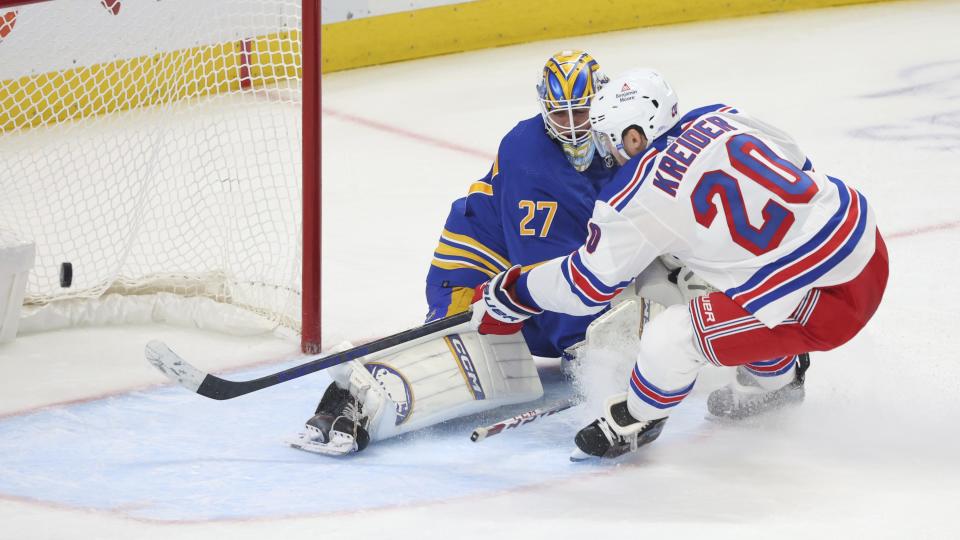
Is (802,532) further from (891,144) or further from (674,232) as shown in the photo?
(891,144)

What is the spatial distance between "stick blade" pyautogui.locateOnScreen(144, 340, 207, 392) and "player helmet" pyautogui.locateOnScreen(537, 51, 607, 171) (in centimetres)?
93

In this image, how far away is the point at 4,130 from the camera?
14.3ft

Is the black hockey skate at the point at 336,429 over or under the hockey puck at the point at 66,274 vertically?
under

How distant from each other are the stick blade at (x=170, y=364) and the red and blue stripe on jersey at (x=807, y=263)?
116cm

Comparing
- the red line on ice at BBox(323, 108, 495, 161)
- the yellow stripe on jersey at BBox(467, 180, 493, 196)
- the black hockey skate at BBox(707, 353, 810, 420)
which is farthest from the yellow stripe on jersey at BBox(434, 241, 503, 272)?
the red line on ice at BBox(323, 108, 495, 161)

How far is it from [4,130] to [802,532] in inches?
114

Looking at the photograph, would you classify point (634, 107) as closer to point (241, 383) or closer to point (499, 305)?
point (499, 305)

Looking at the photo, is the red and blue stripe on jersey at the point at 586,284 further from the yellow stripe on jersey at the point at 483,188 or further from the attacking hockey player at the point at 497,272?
the yellow stripe on jersey at the point at 483,188

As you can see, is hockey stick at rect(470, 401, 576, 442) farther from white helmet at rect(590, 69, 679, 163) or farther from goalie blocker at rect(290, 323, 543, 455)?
white helmet at rect(590, 69, 679, 163)

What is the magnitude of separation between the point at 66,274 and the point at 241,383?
1052mm

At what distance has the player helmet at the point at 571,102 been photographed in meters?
3.07

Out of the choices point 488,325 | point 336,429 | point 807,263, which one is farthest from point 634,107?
point 336,429

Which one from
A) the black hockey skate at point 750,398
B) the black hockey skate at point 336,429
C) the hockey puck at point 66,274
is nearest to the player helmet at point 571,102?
the black hockey skate at point 750,398

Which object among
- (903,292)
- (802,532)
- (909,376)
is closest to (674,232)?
(802,532)
